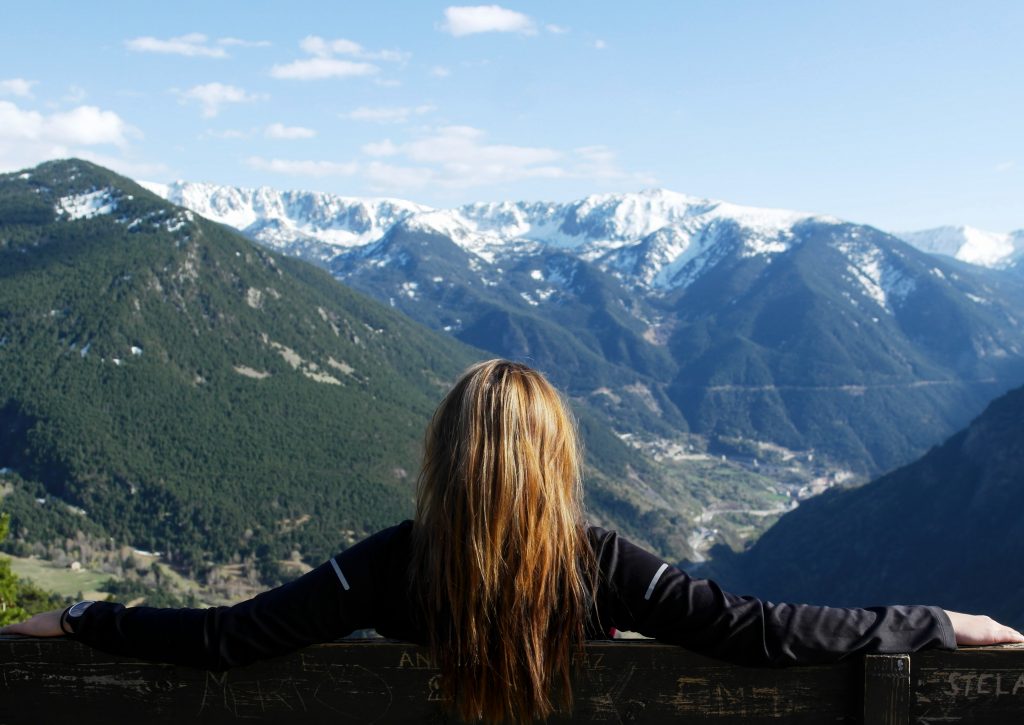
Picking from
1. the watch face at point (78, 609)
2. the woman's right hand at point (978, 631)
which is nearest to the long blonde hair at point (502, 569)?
the watch face at point (78, 609)

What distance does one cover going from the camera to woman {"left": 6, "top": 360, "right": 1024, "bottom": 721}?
403 cm

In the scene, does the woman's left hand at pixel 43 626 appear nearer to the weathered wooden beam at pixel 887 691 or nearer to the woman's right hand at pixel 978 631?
the weathered wooden beam at pixel 887 691

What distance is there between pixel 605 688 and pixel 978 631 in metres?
1.84

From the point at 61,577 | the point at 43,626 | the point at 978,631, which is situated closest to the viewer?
the point at 978,631

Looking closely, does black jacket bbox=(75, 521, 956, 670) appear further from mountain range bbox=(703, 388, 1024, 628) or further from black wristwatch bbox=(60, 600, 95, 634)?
mountain range bbox=(703, 388, 1024, 628)

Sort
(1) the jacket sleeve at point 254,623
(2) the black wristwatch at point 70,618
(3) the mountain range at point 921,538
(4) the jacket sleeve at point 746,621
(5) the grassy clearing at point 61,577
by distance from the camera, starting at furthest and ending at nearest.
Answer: (3) the mountain range at point 921,538 → (5) the grassy clearing at point 61,577 → (2) the black wristwatch at point 70,618 → (1) the jacket sleeve at point 254,623 → (4) the jacket sleeve at point 746,621

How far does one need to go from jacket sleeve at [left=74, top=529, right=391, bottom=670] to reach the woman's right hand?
9.35 ft

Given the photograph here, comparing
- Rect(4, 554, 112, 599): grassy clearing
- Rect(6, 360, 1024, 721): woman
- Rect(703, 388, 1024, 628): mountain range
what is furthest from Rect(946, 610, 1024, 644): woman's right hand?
Rect(4, 554, 112, 599): grassy clearing

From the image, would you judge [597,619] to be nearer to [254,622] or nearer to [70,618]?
[254,622]

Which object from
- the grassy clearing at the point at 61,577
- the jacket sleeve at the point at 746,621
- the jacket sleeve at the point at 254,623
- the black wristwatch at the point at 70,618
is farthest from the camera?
the grassy clearing at the point at 61,577

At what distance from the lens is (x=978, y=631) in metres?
4.22

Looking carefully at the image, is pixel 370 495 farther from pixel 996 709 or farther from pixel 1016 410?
pixel 996 709

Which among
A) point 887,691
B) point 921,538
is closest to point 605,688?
point 887,691

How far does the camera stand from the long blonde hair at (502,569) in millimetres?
4023
